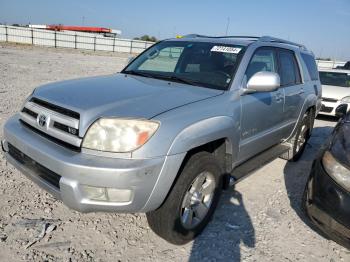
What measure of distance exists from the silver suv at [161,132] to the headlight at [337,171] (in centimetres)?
83

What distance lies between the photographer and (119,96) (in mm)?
2766

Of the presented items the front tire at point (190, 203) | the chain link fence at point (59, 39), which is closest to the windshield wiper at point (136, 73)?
the front tire at point (190, 203)

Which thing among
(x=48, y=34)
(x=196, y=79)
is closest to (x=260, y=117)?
(x=196, y=79)

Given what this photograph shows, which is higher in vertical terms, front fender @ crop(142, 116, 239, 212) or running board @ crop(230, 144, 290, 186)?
front fender @ crop(142, 116, 239, 212)

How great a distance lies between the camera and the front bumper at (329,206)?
2656 millimetres

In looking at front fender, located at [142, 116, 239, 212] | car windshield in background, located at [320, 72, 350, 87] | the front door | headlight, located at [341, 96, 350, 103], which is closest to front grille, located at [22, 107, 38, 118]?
front fender, located at [142, 116, 239, 212]

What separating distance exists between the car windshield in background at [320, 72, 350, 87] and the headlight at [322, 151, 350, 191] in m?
→ 8.01

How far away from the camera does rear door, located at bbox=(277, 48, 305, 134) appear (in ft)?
14.3

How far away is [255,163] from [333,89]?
22.5ft

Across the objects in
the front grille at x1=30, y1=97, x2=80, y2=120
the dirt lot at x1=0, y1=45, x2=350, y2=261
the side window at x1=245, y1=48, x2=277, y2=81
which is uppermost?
the side window at x1=245, y1=48, x2=277, y2=81

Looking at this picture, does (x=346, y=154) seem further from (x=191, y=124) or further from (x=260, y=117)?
(x=191, y=124)

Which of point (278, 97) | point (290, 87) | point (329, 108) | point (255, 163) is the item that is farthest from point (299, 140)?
point (329, 108)

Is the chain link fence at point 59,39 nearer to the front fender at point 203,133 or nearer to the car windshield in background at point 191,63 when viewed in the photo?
the car windshield in background at point 191,63

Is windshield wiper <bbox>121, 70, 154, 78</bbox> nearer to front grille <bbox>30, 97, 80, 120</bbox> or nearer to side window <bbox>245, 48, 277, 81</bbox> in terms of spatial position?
side window <bbox>245, 48, 277, 81</bbox>
